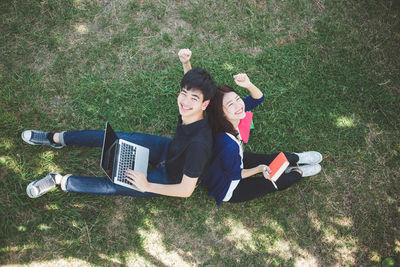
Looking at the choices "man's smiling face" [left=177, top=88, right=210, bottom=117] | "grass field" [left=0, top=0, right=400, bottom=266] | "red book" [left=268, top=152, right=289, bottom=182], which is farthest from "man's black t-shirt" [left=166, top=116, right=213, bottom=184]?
"grass field" [left=0, top=0, right=400, bottom=266]

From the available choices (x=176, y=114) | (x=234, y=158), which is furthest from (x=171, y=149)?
(x=176, y=114)

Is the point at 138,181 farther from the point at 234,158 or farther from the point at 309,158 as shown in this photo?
the point at 309,158

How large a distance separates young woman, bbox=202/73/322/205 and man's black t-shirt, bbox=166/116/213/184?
9.2 inches

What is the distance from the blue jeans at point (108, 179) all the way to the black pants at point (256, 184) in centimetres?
104

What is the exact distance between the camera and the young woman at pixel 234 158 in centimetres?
307

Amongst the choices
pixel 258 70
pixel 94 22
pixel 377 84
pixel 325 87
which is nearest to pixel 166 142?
pixel 258 70

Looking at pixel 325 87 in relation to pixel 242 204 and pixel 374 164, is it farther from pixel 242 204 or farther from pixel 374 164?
pixel 242 204

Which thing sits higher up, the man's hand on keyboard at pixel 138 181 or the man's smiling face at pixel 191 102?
the man's smiling face at pixel 191 102

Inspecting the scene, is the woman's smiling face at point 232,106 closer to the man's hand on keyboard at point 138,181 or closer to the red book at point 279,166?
the red book at point 279,166

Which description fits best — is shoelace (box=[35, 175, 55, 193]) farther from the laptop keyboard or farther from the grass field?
the laptop keyboard

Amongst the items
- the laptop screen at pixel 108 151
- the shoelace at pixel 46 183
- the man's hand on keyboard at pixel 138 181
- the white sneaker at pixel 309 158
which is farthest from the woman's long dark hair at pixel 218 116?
the shoelace at pixel 46 183

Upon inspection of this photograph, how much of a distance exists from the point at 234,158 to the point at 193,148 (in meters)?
0.55

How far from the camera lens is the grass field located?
3.88 meters

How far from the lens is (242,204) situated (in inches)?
164
